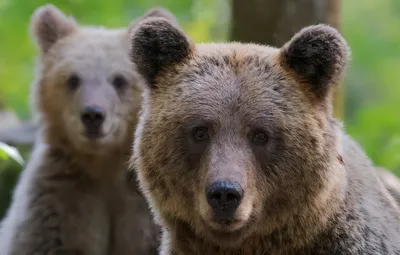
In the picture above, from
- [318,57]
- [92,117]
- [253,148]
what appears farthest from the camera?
[92,117]

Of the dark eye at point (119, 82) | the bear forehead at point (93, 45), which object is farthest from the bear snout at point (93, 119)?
the bear forehead at point (93, 45)

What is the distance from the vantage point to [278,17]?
25.1ft

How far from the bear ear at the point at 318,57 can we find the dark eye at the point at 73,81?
9.98 ft

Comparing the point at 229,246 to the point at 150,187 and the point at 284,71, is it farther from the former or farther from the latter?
the point at 284,71

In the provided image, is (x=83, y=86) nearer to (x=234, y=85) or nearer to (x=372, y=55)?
(x=234, y=85)

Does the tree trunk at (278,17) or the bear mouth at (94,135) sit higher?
the tree trunk at (278,17)

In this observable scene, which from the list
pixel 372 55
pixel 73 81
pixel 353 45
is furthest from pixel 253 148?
pixel 372 55

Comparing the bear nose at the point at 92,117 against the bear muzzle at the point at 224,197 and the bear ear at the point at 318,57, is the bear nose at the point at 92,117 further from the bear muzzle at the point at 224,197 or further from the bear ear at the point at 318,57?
the bear muzzle at the point at 224,197

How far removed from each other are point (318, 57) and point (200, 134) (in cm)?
78

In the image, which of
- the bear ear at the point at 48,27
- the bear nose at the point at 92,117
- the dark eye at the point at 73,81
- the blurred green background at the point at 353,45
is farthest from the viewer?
the blurred green background at the point at 353,45

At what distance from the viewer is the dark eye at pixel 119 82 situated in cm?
774

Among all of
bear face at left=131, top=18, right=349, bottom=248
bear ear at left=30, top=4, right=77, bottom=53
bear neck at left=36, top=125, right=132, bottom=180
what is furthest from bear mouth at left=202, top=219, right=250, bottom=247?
bear ear at left=30, top=4, right=77, bottom=53

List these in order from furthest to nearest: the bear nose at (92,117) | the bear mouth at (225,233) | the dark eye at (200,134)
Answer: the bear nose at (92,117), the dark eye at (200,134), the bear mouth at (225,233)

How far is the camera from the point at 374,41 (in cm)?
1487
